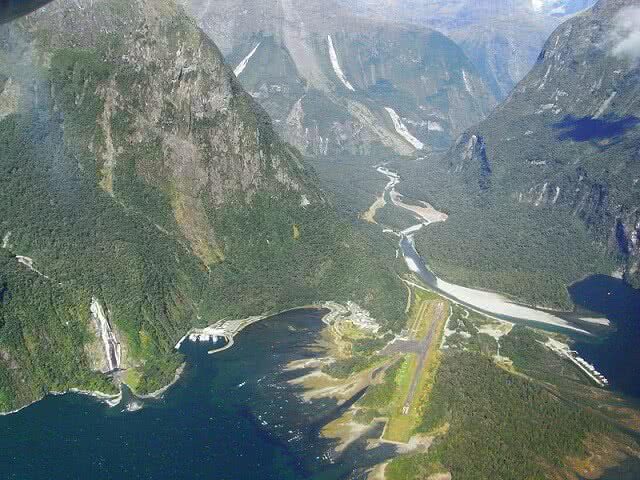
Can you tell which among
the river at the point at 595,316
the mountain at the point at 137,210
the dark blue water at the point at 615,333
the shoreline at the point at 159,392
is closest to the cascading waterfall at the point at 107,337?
the mountain at the point at 137,210

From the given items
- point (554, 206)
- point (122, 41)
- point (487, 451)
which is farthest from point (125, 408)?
point (554, 206)

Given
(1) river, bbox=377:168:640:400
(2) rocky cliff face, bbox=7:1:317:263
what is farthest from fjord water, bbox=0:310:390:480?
(1) river, bbox=377:168:640:400

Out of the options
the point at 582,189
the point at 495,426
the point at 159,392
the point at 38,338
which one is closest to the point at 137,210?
the point at 38,338

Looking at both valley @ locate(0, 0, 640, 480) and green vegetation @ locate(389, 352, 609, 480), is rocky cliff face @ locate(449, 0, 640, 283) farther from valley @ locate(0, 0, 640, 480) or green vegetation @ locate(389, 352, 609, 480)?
green vegetation @ locate(389, 352, 609, 480)

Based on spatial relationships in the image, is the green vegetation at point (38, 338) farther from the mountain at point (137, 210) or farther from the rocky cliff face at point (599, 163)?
the rocky cliff face at point (599, 163)

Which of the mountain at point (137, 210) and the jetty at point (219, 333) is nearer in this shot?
the mountain at point (137, 210)

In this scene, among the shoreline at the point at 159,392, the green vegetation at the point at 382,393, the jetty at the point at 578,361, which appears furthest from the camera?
the jetty at the point at 578,361

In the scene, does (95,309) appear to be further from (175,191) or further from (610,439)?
(610,439)
